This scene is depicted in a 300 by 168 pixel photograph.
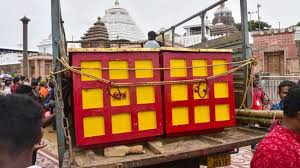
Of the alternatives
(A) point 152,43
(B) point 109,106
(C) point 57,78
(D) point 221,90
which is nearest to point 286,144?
(B) point 109,106

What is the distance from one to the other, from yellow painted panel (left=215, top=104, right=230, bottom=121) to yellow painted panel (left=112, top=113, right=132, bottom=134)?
0.93 m

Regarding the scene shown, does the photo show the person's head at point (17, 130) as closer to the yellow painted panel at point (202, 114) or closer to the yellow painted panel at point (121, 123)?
the yellow painted panel at point (121, 123)

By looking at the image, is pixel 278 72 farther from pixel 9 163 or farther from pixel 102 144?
pixel 9 163

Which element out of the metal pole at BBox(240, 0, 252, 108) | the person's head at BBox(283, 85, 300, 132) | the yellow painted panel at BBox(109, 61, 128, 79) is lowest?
the person's head at BBox(283, 85, 300, 132)

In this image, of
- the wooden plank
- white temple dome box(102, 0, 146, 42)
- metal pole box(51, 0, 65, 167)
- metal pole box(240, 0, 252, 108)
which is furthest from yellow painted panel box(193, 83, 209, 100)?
white temple dome box(102, 0, 146, 42)

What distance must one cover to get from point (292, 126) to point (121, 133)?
138 cm

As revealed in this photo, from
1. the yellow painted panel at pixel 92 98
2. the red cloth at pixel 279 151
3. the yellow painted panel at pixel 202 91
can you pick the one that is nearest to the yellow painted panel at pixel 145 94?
the yellow painted panel at pixel 92 98

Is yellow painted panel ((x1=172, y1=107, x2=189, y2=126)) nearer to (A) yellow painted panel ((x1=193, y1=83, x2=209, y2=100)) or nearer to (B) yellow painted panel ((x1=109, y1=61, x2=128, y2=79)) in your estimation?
(A) yellow painted panel ((x1=193, y1=83, x2=209, y2=100))

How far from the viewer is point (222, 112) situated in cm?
344

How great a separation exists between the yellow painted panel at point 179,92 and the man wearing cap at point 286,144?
1202mm

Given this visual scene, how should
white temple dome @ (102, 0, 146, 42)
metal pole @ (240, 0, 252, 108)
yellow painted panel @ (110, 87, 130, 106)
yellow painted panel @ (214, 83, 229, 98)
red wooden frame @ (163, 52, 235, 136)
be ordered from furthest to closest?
white temple dome @ (102, 0, 146, 42)
metal pole @ (240, 0, 252, 108)
yellow painted panel @ (214, 83, 229, 98)
red wooden frame @ (163, 52, 235, 136)
yellow painted panel @ (110, 87, 130, 106)

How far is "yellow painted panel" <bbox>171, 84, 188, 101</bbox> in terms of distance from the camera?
3145mm

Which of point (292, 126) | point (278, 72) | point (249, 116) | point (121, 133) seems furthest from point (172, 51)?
point (278, 72)

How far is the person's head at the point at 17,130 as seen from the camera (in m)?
1.24
